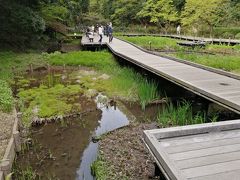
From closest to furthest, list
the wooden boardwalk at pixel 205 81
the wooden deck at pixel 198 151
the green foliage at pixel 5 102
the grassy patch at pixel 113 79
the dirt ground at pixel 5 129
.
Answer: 1. the wooden deck at pixel 198 151
2. the dirt ground at pixel 5 129
3. the wooden boardwalk at pixel 205 81
4. the green foliage at pixel 5 102
5. the grassy patch at pixel 113 79

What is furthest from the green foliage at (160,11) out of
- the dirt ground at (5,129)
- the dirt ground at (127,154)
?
the dirt ground at (5,129)

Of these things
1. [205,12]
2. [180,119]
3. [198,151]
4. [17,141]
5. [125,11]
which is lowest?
[17,141]

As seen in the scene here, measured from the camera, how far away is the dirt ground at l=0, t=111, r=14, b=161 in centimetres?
580

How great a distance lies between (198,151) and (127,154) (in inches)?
84.6

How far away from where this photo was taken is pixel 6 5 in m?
14.2

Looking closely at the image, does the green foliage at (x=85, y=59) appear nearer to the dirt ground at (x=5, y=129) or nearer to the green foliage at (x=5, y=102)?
the green foliage at (x=5, y=102)

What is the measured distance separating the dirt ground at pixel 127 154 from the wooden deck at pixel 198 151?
109cm

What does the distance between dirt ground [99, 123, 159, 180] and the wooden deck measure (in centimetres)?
109

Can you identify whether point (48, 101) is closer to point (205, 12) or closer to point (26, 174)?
point (26, 174)

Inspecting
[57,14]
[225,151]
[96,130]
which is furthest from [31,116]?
[57,14]

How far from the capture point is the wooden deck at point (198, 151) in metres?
3.35

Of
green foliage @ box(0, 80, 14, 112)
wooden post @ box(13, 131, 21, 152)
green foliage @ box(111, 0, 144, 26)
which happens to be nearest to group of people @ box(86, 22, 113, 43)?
green foliage @ box(0, 80, 14, 112)

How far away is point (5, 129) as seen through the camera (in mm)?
6656

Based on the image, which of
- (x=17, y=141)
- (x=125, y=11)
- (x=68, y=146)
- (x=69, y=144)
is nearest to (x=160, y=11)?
(x=125, y=11)
